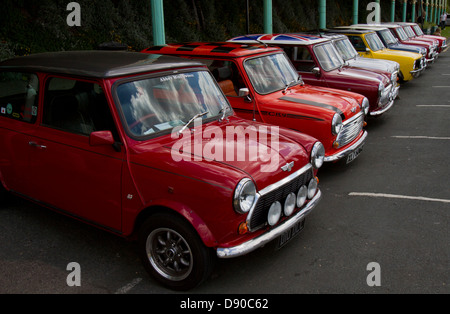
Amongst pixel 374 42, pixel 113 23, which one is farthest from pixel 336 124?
pixel 113 23

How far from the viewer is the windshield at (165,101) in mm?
Answer: 4164

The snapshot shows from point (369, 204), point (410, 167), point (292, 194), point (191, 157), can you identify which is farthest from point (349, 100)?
point (191, 157)

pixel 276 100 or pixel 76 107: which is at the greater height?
pixel 76 107

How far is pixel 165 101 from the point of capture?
438 cm

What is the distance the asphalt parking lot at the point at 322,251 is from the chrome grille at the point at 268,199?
0.60 metres

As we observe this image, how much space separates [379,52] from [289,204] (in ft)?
34.4

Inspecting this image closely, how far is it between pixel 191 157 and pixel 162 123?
0.65 meters

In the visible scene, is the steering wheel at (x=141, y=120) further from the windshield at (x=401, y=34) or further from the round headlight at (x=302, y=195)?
the windshield at (x=401, y=34)

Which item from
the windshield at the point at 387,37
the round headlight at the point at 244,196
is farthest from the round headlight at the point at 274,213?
the windshield at the point at 387,37

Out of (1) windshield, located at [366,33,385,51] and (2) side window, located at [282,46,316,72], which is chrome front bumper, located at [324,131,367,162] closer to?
(2) side window, located at [282,46,316,72]

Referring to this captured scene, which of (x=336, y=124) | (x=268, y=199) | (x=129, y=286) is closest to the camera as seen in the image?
(x=268, y=199)

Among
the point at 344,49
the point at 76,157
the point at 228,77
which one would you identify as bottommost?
the point at 76,157

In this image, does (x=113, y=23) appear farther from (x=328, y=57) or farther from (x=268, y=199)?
(x=268, y=199)

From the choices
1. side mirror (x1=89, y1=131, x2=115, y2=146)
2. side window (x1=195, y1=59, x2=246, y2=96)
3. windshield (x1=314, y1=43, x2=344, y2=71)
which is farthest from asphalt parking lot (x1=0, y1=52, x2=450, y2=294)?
windshield (x1=314, y1=43, x2=344, y2=71)
